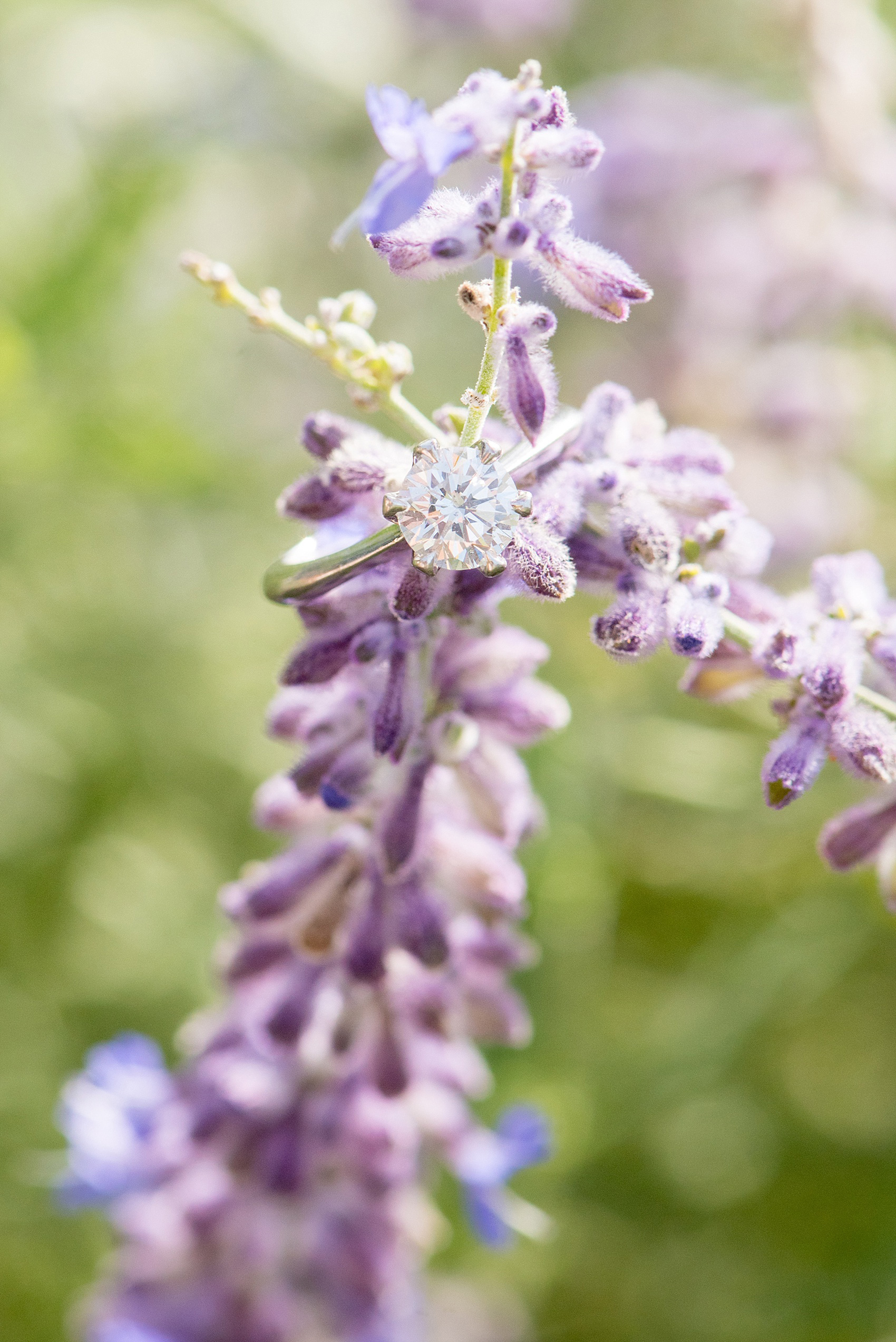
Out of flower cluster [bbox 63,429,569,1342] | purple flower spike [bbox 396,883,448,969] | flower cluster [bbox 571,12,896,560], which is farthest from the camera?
flower cluster [bbox 571,12,896,560]

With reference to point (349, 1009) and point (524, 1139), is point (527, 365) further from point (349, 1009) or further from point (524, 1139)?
point (524, 1139)

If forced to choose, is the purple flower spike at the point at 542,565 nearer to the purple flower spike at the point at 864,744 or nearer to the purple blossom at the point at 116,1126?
the purple flower spike at the point at 864,744

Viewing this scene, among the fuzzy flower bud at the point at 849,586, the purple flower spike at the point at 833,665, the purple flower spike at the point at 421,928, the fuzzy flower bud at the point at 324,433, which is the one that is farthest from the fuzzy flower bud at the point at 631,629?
the purple flower spike at the point at 421,928

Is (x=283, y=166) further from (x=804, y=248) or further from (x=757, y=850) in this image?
(x=757, y=850)

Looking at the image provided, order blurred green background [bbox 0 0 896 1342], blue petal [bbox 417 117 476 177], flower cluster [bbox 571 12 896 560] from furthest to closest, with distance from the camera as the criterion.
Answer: flower cluster [bbox 571 12 896 560], blurred green background [bbox 0 0 896 1342], blue petal [bbox 417 117 476 177]

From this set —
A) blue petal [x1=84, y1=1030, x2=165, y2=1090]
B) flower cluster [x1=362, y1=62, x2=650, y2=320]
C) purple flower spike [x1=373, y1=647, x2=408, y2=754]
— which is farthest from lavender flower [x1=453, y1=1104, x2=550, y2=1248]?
flower cluster [x1=362, y1=62, x2=650, y2=320]

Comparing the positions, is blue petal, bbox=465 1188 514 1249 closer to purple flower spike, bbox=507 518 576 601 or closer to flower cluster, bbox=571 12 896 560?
purple flower spike, bbox=507 518 576 601

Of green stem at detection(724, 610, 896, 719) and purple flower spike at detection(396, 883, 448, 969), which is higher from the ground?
green stem at detection(724, 610, 896, 719)
